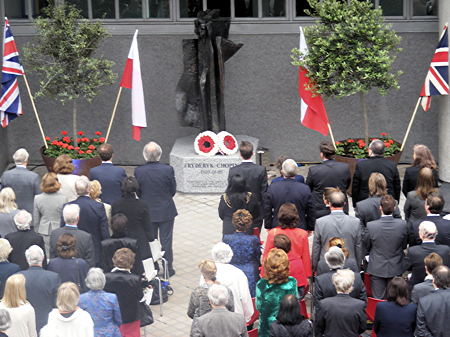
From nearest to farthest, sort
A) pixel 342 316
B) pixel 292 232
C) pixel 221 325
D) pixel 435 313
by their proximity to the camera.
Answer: pixel 221 325
pixel 342 316
pixel 435 313
pixel 292 232

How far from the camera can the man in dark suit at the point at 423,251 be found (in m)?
10.1

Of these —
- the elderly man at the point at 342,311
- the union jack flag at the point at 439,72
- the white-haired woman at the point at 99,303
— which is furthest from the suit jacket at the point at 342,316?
the union jack flag at the point at 439,72

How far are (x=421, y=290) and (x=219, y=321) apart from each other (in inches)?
83.7

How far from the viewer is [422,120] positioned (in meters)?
18.3

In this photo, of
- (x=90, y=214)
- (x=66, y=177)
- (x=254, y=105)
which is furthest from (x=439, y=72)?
(x=90, y=214)

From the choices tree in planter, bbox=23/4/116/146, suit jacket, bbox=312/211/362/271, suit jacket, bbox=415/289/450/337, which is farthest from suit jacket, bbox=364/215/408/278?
tree in planter, bbox=23/4/116/146

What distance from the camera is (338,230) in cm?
1077

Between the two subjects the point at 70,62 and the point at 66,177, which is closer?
the point at 66,177

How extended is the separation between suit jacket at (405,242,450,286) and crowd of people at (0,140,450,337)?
0.01 m

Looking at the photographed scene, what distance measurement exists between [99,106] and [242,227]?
850 centimetres

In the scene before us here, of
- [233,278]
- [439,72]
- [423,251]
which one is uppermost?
[439,72]

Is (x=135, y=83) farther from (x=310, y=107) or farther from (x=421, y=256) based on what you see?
(x=421, y=256)

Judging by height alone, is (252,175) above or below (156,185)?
above

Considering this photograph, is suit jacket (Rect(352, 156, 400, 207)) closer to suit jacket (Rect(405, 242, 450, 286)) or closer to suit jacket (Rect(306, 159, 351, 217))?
suit jacket (Rect(306, 159, 351, 217))
